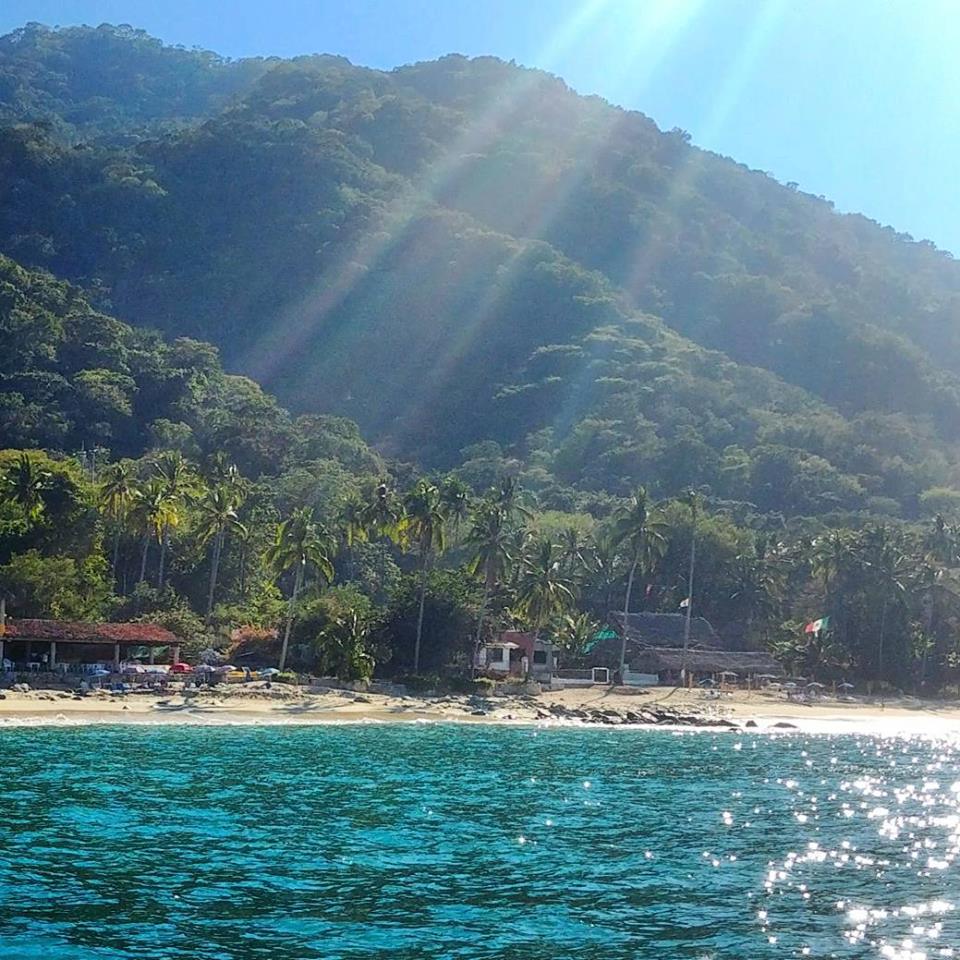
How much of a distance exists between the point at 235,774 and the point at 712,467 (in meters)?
115

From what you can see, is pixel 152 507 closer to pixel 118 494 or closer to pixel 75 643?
pixel 118 494

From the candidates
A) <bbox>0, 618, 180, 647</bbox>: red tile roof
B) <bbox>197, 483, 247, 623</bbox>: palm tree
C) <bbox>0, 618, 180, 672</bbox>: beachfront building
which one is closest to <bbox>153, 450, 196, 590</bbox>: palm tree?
<bbox>197, 483, 247, 623</bbox>: palm tree

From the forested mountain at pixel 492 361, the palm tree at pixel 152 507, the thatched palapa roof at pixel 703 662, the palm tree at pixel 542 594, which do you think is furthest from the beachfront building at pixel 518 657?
the forested mountain at pixel 492 361

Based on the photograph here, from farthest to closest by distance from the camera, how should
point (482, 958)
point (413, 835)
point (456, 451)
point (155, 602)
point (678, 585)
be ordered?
point (456, 451) < point (678, 585) < point (155, 602) < point (413, 835) < point (482, 958)

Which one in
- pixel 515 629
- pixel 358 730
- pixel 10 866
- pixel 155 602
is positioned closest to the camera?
pixel 10 866

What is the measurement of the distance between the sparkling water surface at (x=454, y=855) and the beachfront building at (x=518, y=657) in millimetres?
32111

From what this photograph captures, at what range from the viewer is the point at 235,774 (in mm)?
34219

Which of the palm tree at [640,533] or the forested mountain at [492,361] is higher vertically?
the forested mountain at [492,361]

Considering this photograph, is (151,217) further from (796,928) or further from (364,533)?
(796,928)

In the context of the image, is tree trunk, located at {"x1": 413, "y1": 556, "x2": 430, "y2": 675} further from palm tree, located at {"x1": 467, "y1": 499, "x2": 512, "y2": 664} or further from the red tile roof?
the red tile roof

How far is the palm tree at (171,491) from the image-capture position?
230 ft

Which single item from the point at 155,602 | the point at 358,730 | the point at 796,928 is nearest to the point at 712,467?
the point at 155,602

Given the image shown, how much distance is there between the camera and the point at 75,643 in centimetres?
6053

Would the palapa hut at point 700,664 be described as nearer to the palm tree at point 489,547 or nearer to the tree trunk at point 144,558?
the palm tree at point 489,547
